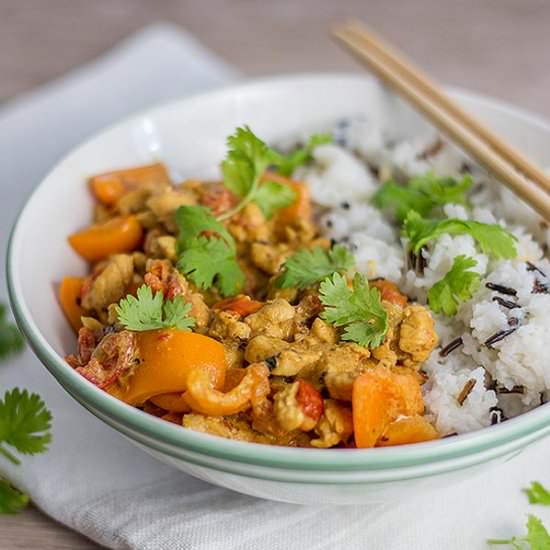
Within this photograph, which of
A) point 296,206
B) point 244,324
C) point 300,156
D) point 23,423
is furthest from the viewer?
point 300,156

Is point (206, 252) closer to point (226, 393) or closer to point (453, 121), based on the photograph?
point (226, 393)

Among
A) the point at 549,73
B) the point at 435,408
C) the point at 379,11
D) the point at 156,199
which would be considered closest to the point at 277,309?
the point at 435,408

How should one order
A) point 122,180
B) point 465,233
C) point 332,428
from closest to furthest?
1. point 332,428
2. point 465,233
3. point 122,180

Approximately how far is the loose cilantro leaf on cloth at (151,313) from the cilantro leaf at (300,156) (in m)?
1.03

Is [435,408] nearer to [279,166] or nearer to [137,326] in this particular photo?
[137,326]

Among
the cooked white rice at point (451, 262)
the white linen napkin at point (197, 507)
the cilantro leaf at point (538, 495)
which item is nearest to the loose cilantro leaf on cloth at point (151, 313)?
the white linen napkin at point (197, 507)

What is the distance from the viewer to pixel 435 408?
2.30 m

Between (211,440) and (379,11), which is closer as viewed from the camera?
(211,440)

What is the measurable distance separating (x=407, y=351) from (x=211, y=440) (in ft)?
2.04

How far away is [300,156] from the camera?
10.8ft

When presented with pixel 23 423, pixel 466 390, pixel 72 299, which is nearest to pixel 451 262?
pixel 466 390

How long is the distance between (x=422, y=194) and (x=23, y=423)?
151 cm

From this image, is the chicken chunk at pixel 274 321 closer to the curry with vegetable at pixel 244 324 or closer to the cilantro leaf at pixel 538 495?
the curry with vegetable at pixel 244 324

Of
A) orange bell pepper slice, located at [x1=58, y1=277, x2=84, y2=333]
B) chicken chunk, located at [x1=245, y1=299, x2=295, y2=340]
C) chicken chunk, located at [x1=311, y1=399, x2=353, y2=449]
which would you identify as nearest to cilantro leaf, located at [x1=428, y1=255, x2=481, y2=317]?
chicken chunk, located at [x1=245, y1=299, x2=295, y2=340]
